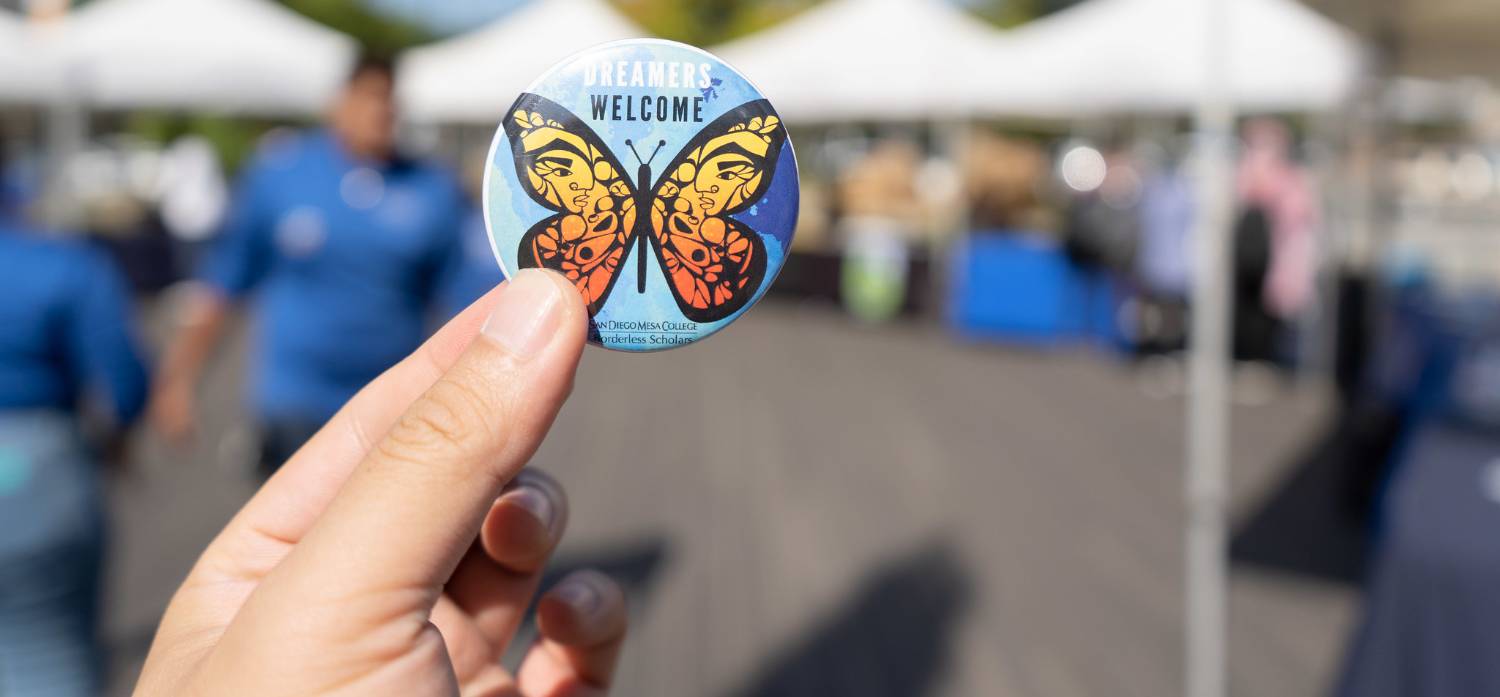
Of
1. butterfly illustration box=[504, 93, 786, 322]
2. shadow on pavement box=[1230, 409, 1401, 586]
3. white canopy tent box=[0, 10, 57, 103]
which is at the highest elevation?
white canopy tent box=[0, 10, 57, 103]

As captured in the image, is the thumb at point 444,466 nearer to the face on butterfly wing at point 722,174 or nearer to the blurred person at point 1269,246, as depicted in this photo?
the face on butterfly wing at point 722,174

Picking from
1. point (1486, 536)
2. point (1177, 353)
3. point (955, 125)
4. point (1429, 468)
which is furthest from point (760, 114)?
point (955, 125)

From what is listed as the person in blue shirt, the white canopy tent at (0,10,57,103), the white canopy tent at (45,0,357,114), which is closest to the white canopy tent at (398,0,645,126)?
the white canopy tent at (45,0,357,114)

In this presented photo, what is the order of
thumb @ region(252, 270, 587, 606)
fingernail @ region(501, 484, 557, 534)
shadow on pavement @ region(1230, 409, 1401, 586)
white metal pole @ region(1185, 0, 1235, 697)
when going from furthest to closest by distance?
shadow on pavement @ region(1230, 409, 1401, 586)
white metal pole @ region(1185, 0, 1235, 697)
fingernail @ region(501, 484, 557, 534)
thumb @ region(252, 270, 587, 606)

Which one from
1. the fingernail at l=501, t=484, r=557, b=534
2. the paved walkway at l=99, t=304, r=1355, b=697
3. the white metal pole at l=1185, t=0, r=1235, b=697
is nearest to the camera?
the fingernail at l=501, t=484, r=557, b=534

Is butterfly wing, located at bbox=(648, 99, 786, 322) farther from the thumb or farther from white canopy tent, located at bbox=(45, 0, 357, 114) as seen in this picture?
white canopy tent, located at bbox=(45, 0, 357, 114)

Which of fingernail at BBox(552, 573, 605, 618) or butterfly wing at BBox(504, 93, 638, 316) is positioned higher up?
butterfly wing at BBox(504, 93, 638, 316)

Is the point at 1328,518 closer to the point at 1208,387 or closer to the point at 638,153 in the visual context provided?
the point at 1208,387

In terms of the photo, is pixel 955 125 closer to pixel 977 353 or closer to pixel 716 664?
pixel 977 353

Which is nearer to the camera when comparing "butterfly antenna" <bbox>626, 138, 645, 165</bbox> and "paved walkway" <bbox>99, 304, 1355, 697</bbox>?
"butterfly antenna" <bbox>626, 138, 645, 165</bbox>
